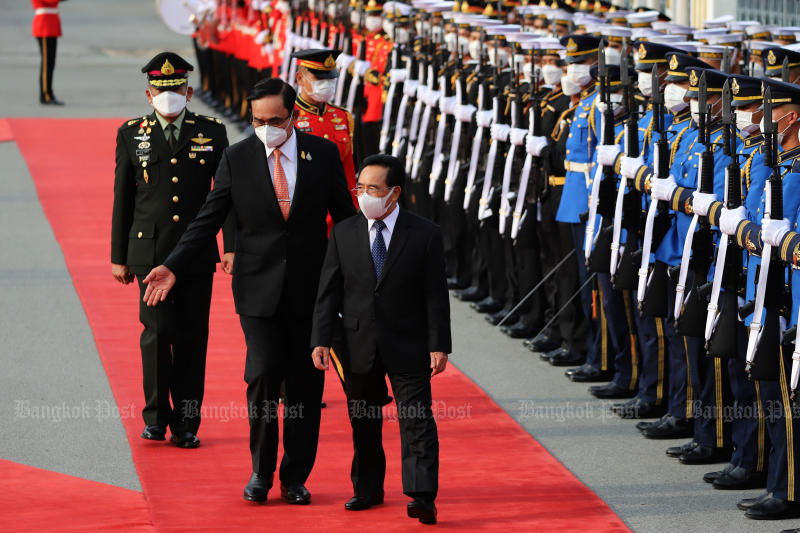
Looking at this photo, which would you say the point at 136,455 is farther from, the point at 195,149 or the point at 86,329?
the point at 86,329

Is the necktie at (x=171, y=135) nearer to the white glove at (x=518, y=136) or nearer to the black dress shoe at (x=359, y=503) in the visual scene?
the black dress shoe at (x=359, y=503)

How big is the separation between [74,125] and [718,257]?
44.6 feet

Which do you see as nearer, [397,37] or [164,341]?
[164,341]

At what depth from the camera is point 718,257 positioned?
661 centimetres

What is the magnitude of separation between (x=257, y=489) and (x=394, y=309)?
0.92 meters

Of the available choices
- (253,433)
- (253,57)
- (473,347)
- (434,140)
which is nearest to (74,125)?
(253,57)

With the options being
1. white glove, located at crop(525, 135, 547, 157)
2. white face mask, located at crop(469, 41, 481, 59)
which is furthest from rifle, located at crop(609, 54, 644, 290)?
white face mask, located at crop(469, 41, 481, 59)

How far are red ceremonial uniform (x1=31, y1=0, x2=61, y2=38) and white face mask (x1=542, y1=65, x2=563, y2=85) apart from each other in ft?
38.8

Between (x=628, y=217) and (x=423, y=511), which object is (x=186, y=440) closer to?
(x=423, y=511)

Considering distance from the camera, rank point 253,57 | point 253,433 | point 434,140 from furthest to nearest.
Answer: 1. point 253,57
2. point 434,140
3. point 253,433

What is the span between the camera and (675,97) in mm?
7543

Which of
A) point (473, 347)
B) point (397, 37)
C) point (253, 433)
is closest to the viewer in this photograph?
point (253, 433)

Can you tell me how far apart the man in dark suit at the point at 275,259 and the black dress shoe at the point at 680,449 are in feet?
5.34

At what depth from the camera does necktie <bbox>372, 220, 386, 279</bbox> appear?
20.3ft
